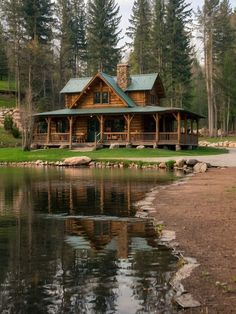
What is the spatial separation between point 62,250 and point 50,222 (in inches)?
129

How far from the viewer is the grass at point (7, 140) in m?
53.6

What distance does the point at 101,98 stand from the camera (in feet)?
167

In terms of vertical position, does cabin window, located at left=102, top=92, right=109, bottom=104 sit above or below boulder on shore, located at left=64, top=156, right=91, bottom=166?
above

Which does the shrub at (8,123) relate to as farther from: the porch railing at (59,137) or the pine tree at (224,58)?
the pine tree at (224,58)

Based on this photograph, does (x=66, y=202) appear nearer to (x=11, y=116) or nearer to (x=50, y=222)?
(x=50, y=222)

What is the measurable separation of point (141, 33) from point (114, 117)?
1244 inches

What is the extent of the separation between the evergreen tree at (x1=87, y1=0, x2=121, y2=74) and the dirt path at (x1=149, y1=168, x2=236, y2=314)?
54169 millimetres

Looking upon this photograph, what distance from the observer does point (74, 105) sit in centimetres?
5109

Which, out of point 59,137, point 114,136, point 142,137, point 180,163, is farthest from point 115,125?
point 180,163

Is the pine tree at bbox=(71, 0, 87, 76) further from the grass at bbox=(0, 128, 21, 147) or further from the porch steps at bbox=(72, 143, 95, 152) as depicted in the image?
the porch steps at bbox=(72, 143, 95, 152)

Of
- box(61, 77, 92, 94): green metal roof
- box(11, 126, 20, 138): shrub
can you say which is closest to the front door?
box(61, 77, 92, 94): green metal roof

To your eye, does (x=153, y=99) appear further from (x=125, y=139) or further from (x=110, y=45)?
(x=110, y=45)

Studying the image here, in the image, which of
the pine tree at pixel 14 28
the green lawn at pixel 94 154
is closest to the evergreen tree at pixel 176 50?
the pine tree at pixel 14 28

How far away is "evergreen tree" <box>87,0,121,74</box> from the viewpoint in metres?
71.8
